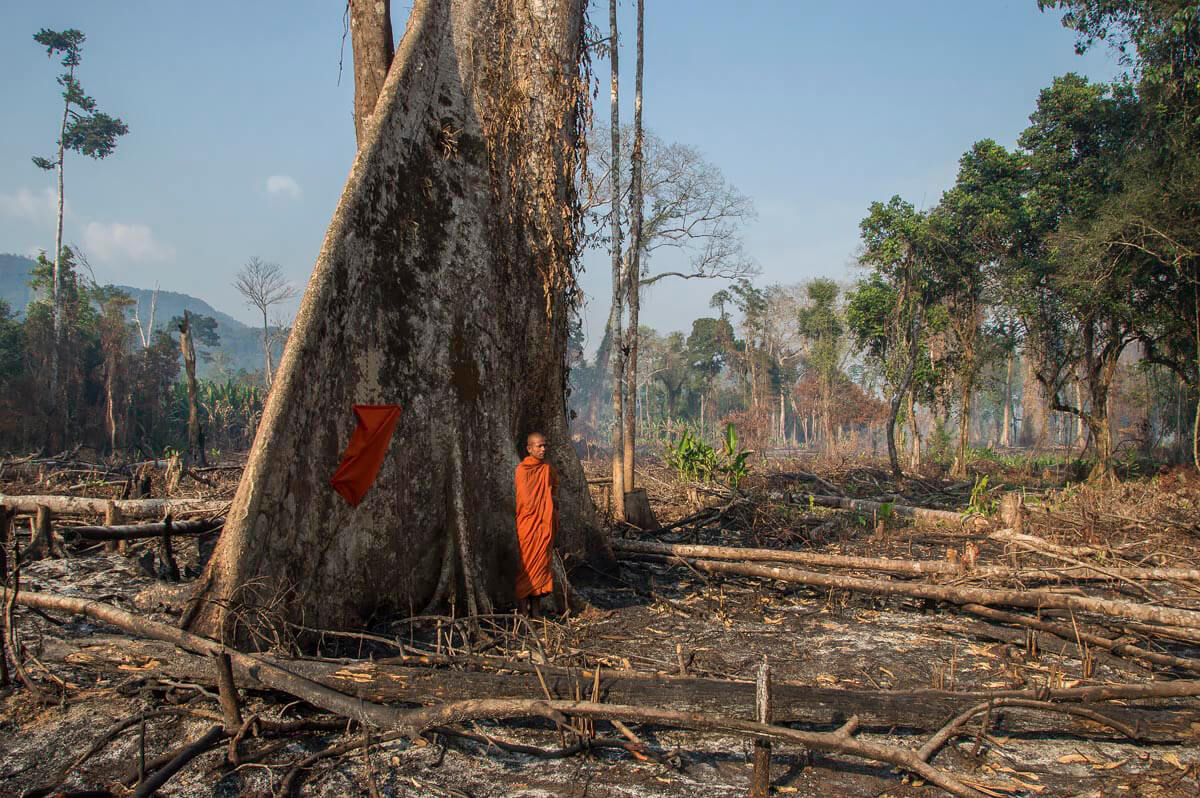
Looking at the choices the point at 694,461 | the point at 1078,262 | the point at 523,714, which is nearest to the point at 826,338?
the point at 1078,262

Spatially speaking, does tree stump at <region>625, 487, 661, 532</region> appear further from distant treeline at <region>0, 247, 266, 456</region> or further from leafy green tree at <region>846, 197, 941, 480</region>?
distant treeline at <region>0, 247, 266, 456</region>

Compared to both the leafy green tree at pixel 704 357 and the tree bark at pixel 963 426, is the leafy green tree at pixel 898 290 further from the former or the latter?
the leafy green tree at pixel 704 357

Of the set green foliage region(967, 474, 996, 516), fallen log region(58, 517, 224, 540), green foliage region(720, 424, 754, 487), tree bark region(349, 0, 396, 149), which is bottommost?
green foliage region(967, 474, 996, 516)

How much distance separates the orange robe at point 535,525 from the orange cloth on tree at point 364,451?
1.14 metres

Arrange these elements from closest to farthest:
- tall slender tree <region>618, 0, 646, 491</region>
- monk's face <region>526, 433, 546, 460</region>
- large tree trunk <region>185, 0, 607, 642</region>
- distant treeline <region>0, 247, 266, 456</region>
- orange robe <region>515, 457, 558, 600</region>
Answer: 1. large tree trunk <region>185, 0, 607, 642</region>
2. orange robe <region>515, 457, 558, 600</region>
3. monk's face <region>526, 433, 546, 460</region>
4. tall slender tree <region>618, 0, 646, 491</region>
5. distant treeline <region>0, 247, 266, 456</region>

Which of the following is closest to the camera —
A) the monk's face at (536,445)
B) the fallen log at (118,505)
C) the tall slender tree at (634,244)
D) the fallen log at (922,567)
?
the fallen log at (922,567)

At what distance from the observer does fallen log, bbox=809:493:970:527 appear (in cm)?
1016

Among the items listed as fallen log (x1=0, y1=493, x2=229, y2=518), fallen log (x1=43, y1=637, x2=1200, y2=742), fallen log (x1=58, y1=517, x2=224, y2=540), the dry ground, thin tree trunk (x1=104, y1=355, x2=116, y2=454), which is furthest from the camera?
thin tree trunk (x1=104, y1=355, x2=116, y2=454)

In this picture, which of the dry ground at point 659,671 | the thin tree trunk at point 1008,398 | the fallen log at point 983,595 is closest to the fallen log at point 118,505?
the dry ground at point 659,671

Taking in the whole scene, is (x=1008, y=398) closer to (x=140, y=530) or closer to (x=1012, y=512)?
(x=1012, y=512)

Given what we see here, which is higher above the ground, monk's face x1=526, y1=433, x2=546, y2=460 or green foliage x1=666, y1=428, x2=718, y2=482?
monk's face x1=526, y1=433, x2=546, y2=460

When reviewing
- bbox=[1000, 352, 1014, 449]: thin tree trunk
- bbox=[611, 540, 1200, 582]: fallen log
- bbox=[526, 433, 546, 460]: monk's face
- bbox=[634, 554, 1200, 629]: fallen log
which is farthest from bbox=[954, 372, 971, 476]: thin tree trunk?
bbox=[526, 433, 546, 460]: monk's face

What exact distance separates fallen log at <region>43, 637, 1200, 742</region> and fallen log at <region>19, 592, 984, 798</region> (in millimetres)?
95

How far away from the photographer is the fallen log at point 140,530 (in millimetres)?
5273
